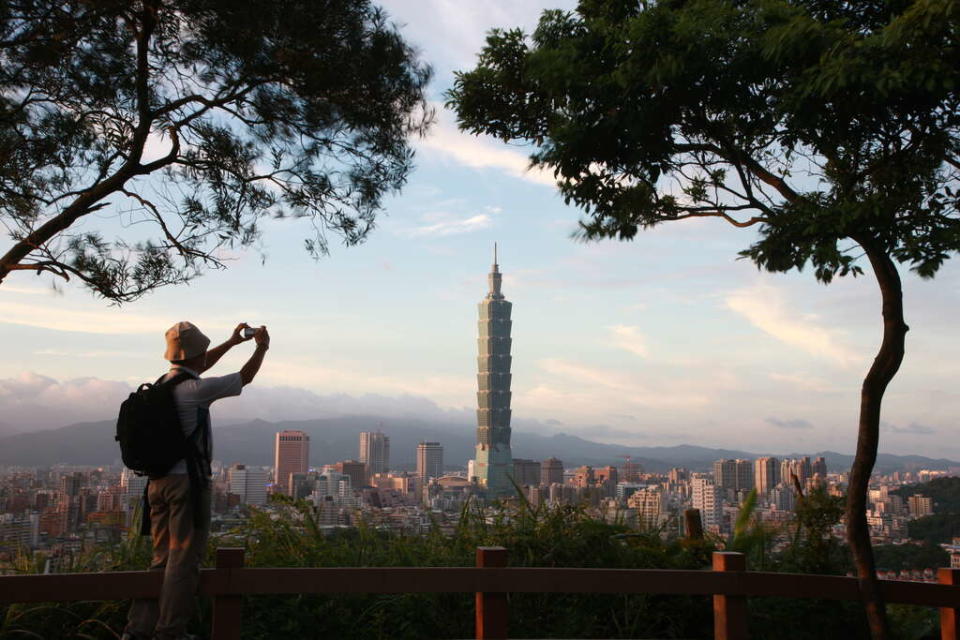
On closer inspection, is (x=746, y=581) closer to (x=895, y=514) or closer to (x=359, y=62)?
(x=359, y=62)

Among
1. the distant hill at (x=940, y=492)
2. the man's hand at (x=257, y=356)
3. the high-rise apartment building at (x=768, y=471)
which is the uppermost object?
the man's hand at (x=257, y=356)

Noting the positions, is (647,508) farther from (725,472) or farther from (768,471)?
(725,472)

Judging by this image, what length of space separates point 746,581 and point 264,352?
299 cm

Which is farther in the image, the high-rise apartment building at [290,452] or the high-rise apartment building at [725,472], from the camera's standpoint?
the high-rise apartment building at [290,452]

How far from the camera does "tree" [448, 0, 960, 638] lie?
5109 millimetres

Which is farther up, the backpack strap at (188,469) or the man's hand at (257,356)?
the man's hand at (257,356)

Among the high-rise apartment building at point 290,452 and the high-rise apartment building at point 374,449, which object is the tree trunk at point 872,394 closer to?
the high-rise apartment building at point 290,452

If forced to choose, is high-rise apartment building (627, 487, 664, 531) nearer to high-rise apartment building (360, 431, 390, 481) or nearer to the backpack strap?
the backpack strap

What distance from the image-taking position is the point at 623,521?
7.46 meters

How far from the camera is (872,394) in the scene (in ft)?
18.6

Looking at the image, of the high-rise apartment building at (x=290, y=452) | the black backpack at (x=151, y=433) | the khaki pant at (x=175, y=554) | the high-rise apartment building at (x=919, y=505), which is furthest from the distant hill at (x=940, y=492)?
the high-rise apartment building at (x=290, y=452)

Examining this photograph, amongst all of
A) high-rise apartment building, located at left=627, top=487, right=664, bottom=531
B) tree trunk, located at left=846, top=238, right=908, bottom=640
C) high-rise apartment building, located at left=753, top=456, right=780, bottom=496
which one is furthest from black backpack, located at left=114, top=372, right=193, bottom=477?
high-rise apartment building, located at left=753, top=456, right=780, bottom=496

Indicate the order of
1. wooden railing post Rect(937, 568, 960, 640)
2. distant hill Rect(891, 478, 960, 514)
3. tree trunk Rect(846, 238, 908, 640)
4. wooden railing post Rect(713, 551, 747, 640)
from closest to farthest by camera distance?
1. wooden railing post Rect(713, 551, 747, 640)
2. wooden railing post Rect(937, 568, 960, 640)
3. tree trunk Rect(846, 238, 908, 640)
4. distant hill Rect(891, 478, 960, 514)

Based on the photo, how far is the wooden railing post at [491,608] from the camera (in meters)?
4.61
